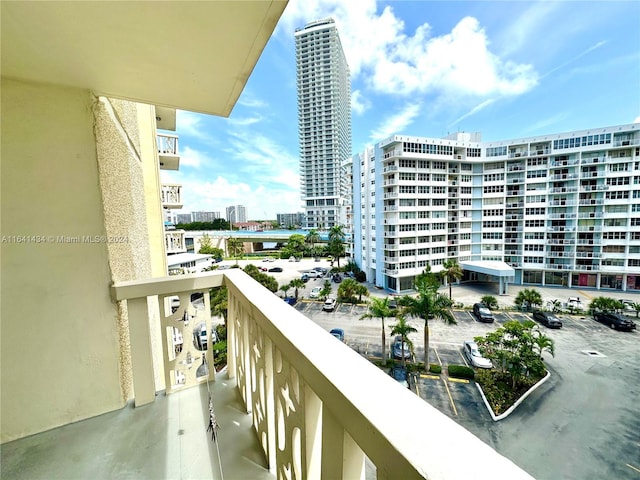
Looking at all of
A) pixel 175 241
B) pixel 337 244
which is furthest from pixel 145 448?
pixel 337 244

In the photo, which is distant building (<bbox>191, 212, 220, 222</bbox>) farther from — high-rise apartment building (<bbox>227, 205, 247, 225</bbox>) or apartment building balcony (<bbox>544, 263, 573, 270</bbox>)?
apartment building balcony (<bbox>544, 263, 573, 270</bbox>)

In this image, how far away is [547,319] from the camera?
1109 cm

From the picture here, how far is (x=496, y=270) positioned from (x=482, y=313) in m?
5.22

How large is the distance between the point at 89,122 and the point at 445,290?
18397 mm

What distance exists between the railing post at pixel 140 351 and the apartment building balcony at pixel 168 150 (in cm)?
682

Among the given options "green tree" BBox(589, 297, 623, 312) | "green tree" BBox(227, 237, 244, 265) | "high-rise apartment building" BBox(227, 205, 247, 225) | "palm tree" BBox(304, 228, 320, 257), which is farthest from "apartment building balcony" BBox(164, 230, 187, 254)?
"high-rise apartment building" BBox(227, 205, 247, 225)

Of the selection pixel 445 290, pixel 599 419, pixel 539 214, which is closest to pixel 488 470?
pixel 599 419

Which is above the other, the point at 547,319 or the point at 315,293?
the point at 315,293

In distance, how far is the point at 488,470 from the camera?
10.7 inches

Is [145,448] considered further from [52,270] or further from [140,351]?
[52,270]

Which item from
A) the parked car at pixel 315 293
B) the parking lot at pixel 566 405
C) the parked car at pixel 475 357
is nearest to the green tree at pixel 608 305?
the parking lot at pixel 566 405

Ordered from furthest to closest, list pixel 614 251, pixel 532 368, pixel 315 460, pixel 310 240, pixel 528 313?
pixel 310 240
pixel 614 251
pixel 528 313
pixel 532 368
pixel 315 460

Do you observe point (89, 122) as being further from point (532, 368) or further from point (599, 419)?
point (599, 419)

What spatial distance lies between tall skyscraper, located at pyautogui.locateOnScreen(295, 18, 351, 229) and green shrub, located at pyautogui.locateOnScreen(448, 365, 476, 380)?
38988mm
